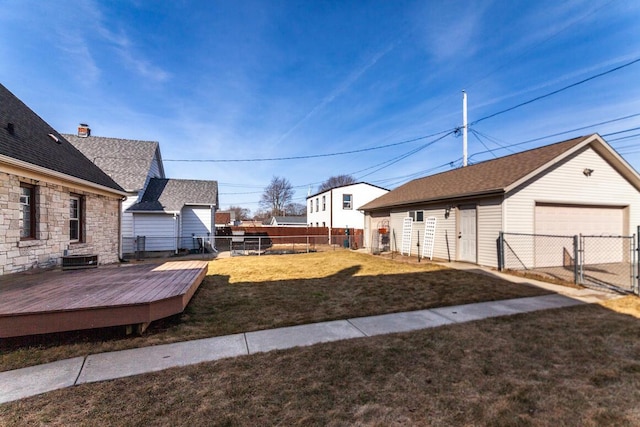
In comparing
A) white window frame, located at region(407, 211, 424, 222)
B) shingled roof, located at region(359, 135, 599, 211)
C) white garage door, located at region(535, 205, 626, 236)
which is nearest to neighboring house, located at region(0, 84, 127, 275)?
shingled roof, located at region(359, 135, 599, 211)

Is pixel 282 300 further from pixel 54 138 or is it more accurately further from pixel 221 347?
pixel 54 138

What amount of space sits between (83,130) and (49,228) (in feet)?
43.6

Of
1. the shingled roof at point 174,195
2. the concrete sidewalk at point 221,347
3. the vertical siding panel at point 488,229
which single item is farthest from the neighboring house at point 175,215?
the vertical siding panel at point 488,229

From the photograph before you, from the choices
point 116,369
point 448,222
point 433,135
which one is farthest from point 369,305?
point 433,135

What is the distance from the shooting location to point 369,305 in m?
5.38

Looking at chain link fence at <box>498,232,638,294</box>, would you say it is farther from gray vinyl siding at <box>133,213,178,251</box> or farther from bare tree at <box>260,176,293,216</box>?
bare tree at <box>260,176,293,216</box>

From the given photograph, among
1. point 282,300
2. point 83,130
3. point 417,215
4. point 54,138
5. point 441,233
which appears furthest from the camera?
point 83,130

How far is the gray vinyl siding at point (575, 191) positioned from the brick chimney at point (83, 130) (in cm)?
2265

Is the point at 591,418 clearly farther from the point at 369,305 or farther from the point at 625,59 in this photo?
the point at 625,59

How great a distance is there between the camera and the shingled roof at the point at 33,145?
21.5 feet

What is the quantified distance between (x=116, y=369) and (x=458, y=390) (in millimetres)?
3459

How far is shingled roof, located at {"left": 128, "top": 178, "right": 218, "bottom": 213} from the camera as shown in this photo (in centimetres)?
1528

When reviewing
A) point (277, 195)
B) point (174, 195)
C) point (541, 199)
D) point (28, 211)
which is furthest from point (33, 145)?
point (277, 195)

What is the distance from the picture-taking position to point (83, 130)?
56.5 ft
